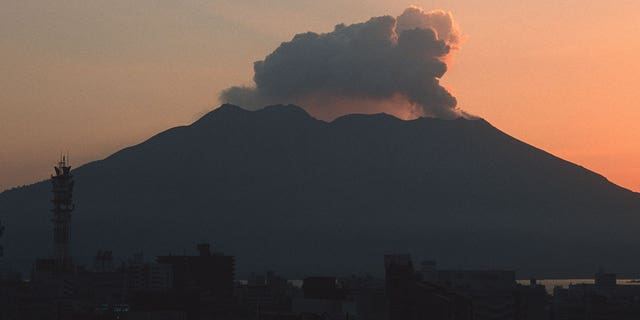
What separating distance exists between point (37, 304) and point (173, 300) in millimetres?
40459

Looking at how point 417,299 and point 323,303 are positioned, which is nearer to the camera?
point 417,299

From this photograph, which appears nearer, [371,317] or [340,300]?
[371,317]

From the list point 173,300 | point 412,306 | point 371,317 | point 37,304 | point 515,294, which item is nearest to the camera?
point 412,306

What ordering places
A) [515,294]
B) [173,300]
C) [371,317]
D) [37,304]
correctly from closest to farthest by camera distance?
[371,317], [173,300], [515,294], [37,304]

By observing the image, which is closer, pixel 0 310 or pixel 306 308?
pixel 306 308

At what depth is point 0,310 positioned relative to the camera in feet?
589

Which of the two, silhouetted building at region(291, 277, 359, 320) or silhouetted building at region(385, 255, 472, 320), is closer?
silhouetted building at region(385, 255, 472, 320)

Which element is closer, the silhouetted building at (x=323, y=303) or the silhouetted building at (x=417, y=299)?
the silhouetted building at (x=417, y=299)

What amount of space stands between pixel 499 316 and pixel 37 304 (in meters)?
71.1

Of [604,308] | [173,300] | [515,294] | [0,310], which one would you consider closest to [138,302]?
[173,300]

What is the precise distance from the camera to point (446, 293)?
391 ft

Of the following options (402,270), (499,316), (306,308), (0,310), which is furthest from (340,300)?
(0,310)

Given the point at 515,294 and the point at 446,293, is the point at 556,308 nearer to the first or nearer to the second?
the point at 515,294

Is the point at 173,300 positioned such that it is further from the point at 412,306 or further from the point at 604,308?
the point at 604,308
